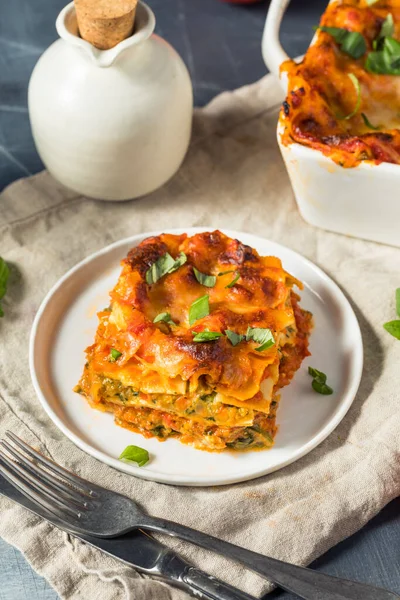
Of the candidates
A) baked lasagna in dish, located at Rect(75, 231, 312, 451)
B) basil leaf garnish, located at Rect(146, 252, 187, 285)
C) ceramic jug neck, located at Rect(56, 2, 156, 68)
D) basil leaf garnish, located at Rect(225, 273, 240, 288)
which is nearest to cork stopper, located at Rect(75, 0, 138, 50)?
ceramic jug neck, located at Rect(56, 2, 156, 68)

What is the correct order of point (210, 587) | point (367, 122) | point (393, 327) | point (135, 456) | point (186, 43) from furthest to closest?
point (186, 43) < point (367, 122) < point (393, 327) < point (135, 456) < point (210, 587)

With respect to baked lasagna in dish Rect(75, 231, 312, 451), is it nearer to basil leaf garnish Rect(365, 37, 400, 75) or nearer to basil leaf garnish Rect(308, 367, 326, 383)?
basil leaf garnish Rect(308, 367, 326, 383)

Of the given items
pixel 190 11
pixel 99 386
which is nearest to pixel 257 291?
pixel 99 386

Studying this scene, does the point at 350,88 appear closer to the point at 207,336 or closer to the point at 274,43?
the point at 274,43

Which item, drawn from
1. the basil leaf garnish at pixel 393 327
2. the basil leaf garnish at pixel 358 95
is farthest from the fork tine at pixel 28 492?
the basil leaf garnish at pixel 358 95

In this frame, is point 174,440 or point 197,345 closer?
point 197,345

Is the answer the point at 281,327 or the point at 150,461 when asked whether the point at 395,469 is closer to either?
the point at 281,327

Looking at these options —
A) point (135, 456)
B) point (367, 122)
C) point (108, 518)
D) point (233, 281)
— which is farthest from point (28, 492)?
point (367, 122)
